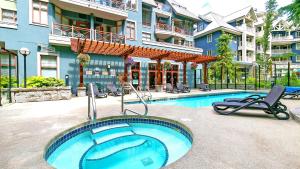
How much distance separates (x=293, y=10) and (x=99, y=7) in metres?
14.2

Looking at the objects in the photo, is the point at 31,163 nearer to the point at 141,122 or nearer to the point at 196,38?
the point at 141,122

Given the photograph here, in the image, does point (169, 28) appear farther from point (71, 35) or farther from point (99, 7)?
point (71, 35)

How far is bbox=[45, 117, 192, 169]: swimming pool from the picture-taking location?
3193 millimetres

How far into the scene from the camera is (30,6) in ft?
42.8

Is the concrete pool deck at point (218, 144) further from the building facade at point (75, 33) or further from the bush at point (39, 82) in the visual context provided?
the building facade at point (75, 33)

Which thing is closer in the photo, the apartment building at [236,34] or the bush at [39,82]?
the bush at [39,82]

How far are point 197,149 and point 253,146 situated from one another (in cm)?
109

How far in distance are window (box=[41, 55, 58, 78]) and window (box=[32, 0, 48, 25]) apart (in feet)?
9.56

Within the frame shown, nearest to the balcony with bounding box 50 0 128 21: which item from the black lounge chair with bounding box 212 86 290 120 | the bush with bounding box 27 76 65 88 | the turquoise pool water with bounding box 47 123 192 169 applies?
the bush with bounding box 27 76 65 88

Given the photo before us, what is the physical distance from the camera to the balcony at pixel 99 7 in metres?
14.0

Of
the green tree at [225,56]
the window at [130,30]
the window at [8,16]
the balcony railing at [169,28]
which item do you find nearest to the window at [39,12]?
the window at [8,16]

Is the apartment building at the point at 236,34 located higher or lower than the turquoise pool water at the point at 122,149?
higher

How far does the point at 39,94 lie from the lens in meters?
9.64

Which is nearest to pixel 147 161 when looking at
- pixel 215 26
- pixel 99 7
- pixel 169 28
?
pixel 99 7
